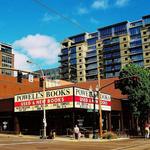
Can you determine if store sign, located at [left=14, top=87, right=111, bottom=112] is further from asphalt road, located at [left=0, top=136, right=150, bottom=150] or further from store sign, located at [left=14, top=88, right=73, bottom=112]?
asphalt road, located at [left=0, top=136, right=150, bottom=150]

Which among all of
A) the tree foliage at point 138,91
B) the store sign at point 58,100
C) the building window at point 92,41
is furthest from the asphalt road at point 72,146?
the building window at point 92,41

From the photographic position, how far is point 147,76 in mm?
50844

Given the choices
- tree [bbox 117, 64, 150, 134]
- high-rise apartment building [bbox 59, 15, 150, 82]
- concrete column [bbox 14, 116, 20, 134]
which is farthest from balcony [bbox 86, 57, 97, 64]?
concrete column [bbox 14, 116, 20, 134]

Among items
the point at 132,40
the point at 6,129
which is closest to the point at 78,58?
the point at 132,40

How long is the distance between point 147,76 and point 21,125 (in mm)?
20357

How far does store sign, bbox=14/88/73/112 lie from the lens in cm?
4288

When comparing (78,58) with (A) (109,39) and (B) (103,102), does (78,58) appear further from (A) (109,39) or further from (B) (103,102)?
(B) (103,102)

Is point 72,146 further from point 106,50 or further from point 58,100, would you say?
point 106,50

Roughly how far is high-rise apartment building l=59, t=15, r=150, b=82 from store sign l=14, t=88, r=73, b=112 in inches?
3699

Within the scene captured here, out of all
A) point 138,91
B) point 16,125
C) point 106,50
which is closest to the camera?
point 138,91

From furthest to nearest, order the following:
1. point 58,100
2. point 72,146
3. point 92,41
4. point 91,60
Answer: point 92,41
point 91,60
point 58,100
point 72,146

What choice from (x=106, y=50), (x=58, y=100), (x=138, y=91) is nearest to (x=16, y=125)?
(x=58, y=100)

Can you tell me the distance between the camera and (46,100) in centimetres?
4544

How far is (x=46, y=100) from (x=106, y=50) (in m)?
116
